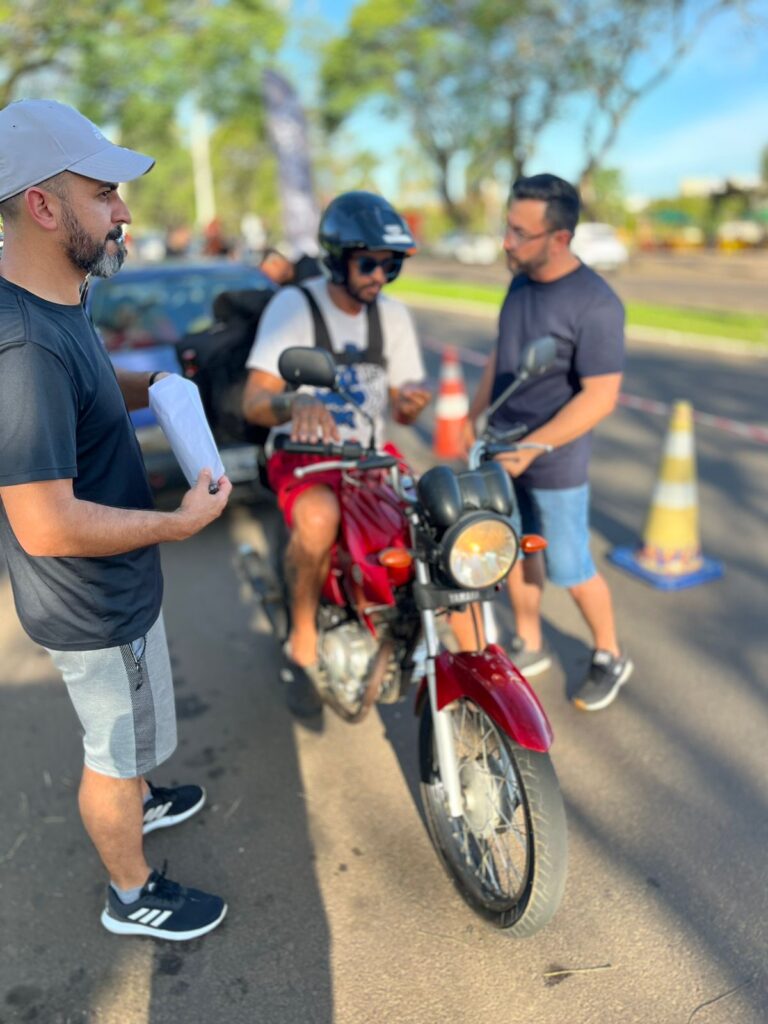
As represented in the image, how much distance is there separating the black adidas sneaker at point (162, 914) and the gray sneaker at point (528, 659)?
1.79 m

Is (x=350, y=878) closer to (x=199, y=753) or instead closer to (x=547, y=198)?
(x=199, y=753)

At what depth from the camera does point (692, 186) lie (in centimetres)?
8056

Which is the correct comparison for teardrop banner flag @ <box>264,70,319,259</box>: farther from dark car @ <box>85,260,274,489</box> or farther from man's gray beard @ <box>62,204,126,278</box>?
man's gray beard @ <box>62,204,126,278</box>

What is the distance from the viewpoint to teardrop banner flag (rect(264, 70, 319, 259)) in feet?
52.7

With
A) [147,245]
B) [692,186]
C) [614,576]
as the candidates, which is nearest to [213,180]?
[147,245]

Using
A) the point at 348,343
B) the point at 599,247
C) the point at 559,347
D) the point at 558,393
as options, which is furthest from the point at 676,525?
the point at 599,247

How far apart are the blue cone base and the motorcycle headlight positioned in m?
2.74

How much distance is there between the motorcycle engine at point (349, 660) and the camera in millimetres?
2994

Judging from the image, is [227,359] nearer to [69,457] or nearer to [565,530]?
[565,530]

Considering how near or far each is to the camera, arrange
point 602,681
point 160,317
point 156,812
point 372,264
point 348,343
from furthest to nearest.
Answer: point 160,317, point 602,681, point 348,343, point 372,264, point 156,812

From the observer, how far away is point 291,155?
53.2ft

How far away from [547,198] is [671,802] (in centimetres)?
226

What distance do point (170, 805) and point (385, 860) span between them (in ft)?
2.60

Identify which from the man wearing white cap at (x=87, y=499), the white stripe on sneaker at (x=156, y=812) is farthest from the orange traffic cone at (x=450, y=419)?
the man wearing white cap at (x=87, y=499)
